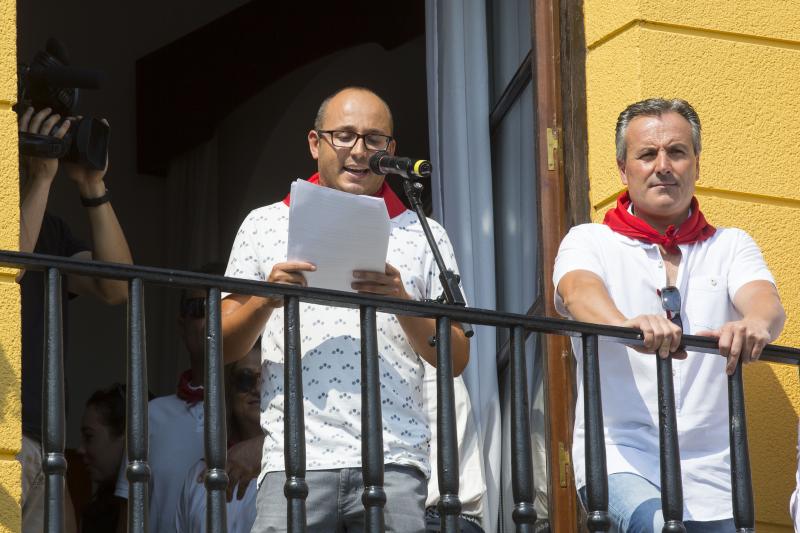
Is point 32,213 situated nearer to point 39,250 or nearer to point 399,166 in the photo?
Result: point 39,250

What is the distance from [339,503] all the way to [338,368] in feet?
1.12

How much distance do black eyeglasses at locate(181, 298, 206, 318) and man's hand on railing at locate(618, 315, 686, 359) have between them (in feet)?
7.69

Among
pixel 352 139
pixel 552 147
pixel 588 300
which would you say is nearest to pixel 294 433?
pixel 588 300

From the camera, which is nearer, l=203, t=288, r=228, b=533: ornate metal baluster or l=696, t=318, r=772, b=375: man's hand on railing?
l=203, t=288, r=228, b=533: ornate metal baluster

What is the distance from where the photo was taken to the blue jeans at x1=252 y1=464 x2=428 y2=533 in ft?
14.6

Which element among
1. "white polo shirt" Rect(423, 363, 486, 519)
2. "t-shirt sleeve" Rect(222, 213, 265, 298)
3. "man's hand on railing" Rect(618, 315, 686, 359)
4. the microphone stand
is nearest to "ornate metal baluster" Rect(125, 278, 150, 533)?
"t-shirt sleeve" Rect(222, 213, 265, 298)

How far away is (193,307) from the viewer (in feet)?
21.3

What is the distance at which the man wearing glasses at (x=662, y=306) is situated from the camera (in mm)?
4523

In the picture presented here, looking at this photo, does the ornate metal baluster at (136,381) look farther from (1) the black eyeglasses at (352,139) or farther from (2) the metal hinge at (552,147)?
(2) the metal hinge at (552,147)

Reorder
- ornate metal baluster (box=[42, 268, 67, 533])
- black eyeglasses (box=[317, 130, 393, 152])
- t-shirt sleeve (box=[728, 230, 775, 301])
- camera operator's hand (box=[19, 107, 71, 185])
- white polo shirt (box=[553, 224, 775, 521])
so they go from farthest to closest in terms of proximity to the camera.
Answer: camera operator's hand (box=[19, 107, 71, 185]) < black eyeglasses (box=[317, 130, 393, 152]) < t-shirt sleeve (box=[728, 230, 775, 301]) < white polo shirt (box=[553, 224, 775, 521]) < ornate metal baluster (box=[42, 268, 67, 533])

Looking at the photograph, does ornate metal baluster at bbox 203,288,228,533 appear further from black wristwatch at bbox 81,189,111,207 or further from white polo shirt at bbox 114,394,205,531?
white polo shirt at bbox 114,394,205,531

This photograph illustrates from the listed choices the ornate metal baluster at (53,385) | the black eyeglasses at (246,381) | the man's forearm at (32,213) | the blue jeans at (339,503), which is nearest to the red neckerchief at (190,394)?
the black eyeglasses at (246,381)

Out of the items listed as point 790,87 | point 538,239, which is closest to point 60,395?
point 538,239

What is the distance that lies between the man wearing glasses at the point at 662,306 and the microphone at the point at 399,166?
0.53 m
